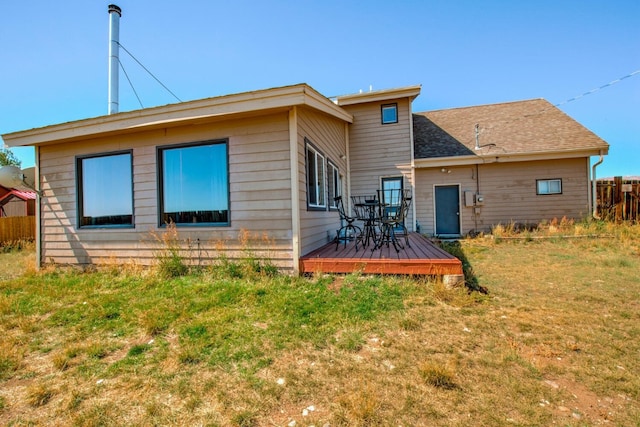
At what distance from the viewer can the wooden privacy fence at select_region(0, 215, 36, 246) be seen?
35.2ft

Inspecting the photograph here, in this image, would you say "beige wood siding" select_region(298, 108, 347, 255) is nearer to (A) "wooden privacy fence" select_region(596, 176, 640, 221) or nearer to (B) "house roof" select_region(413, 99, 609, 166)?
(B) "house roof" select_region(413, 99, 609, 166)

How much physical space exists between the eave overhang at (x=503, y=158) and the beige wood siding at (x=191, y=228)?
22.0ft

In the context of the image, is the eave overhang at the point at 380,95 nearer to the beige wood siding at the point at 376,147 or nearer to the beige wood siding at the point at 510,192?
the beige wood siding at the point at 376,147

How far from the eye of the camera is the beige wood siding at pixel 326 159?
15.0 ft

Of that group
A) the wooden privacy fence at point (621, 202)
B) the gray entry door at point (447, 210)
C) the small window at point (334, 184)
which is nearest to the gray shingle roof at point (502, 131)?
the gray entry door at point (447, 210)

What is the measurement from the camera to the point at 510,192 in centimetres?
977

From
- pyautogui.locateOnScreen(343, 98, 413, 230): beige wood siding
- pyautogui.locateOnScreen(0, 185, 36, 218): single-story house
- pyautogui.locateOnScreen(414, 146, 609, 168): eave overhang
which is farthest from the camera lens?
pyautogui.locateOnScreen(0, 185, 36, 218): single-story house

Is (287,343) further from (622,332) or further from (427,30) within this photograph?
(427,30)

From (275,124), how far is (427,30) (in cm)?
750

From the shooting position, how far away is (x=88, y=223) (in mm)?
5566

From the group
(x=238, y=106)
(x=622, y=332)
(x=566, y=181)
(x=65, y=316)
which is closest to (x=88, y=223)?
(x=65, y=316)

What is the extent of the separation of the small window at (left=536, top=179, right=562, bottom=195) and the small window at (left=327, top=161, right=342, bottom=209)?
6691 millimetres

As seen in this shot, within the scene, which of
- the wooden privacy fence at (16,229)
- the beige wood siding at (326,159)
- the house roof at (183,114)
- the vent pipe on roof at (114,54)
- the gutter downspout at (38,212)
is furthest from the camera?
the wooden privacy fence at (16,229)

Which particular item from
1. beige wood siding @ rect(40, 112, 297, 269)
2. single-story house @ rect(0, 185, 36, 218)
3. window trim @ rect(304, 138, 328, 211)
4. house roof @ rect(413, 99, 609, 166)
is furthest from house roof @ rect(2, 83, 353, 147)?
single-story house @ rect(0, 185, 36, 218)
